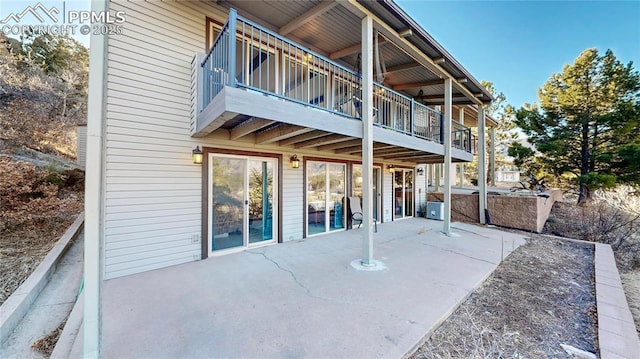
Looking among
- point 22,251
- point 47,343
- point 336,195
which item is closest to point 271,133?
point 336,195

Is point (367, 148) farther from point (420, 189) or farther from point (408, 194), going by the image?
point (420, 189)

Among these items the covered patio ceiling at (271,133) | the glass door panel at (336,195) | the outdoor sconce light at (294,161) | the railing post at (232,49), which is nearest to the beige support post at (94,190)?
the railing post at (232,49)

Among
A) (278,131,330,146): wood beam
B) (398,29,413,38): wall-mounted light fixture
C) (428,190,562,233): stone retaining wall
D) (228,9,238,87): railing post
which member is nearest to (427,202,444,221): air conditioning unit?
(428,190,562,233): stone retaining wall

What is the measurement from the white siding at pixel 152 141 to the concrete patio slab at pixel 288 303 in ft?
1.57

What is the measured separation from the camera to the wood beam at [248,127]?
3.79m

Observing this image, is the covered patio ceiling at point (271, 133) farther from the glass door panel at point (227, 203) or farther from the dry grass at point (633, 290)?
the dry grass at point (633, 290)

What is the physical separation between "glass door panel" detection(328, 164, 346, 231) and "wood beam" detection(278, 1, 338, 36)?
3441mm

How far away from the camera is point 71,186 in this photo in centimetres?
806

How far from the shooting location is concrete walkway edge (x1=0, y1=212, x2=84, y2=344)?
250 centimetres

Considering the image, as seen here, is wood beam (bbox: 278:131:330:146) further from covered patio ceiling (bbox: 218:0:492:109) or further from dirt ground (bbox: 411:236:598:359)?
dirt ground (bbox: 411:236:598:359)

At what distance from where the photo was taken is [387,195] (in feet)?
29.1

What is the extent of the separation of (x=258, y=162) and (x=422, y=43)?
14.5 ft

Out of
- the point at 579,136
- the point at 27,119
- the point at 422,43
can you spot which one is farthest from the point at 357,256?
the point at 579,136

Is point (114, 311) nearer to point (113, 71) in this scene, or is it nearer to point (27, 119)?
point (113, 71)
